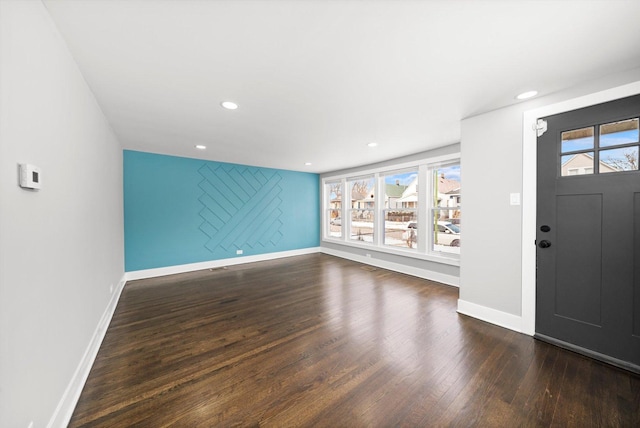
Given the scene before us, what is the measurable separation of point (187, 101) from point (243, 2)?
4.71 ft

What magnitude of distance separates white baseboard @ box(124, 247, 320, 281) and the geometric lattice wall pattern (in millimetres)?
282

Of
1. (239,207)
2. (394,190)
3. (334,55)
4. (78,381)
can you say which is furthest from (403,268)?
(78,381)

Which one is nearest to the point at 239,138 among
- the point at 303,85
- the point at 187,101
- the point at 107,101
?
the point at 187,101

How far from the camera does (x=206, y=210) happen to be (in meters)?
5.05

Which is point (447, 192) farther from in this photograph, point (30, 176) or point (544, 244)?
point (30, 176)

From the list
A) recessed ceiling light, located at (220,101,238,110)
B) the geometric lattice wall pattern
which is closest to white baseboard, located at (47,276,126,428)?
recessed ceiling light, located at (220,101,238,110)

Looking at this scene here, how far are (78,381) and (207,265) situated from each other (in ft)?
11.7

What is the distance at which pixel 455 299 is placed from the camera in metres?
3.27

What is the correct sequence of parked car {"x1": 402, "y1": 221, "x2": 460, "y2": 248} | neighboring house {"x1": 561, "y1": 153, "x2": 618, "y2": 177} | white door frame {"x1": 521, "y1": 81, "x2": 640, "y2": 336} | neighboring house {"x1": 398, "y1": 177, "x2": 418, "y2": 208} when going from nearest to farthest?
1. neighboring house {"x1": 561, "y1": 153, "x2": 618, "y2": 177}
2. white door frame {"x1": 521, "y1": 81, "x2": 640, "y2": 336}
3. parked car {"x1": 402, "y1": 221, "x2": 460, "y2": 248}
4. neighboring house {"x1": 398, "y1": 177, "x2": 418, "y2": 208}

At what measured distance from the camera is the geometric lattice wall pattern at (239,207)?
510cm

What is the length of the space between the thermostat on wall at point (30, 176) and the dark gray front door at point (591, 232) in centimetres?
367

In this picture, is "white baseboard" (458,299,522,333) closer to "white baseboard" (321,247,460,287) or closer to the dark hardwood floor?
the dark hardwood floor

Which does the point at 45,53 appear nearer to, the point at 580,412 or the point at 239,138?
the point at 239,138

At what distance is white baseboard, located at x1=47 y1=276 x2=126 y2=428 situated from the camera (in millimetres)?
1328
